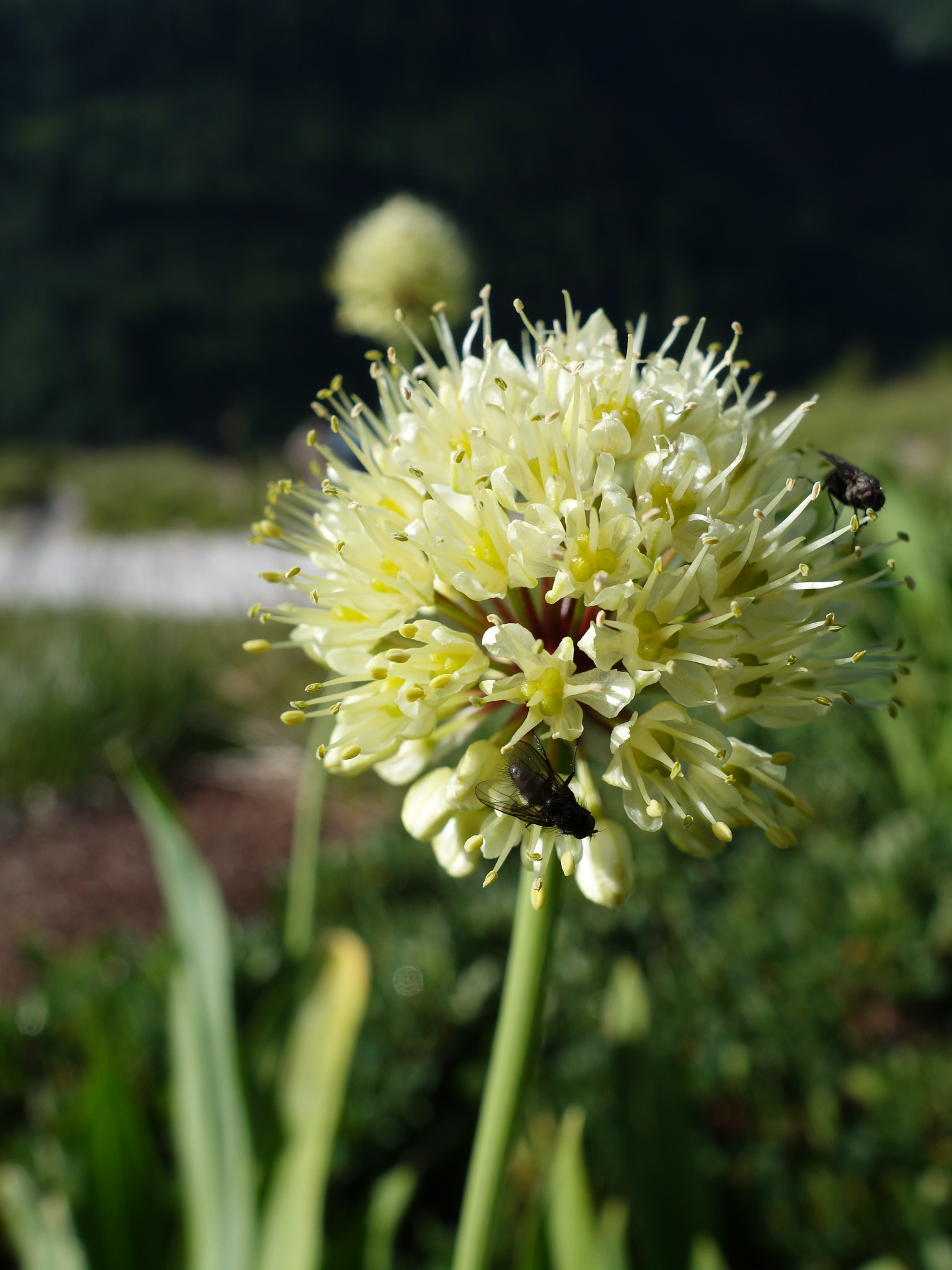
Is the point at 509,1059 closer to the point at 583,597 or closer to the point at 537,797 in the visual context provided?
the point at 537,797

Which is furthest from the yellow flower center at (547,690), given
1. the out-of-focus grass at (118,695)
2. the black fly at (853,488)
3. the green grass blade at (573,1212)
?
the out-of-focus grass at (118,695)

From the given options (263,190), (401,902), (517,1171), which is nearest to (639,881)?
(401,902)

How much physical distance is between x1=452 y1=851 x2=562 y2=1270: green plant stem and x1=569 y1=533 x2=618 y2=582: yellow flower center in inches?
11.4

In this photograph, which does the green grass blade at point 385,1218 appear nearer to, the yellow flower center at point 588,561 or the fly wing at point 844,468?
the yellow flower center at point 588,561

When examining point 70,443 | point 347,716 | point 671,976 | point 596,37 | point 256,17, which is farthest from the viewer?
point 596,37

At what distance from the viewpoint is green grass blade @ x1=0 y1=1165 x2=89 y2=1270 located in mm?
1593

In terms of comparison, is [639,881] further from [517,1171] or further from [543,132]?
[543,132]

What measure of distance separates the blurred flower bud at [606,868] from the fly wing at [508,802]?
0.23 ft

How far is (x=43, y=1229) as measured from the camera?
1.68 m

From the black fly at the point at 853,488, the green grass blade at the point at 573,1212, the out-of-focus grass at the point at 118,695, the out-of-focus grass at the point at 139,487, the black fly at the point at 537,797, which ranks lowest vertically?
the green grass blade at the point at 573,1212

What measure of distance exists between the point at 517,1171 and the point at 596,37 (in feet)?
107

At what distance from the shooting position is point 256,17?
23359 mm

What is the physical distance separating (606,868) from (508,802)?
0.12 meters

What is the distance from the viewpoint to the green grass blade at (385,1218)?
1.63 metres
